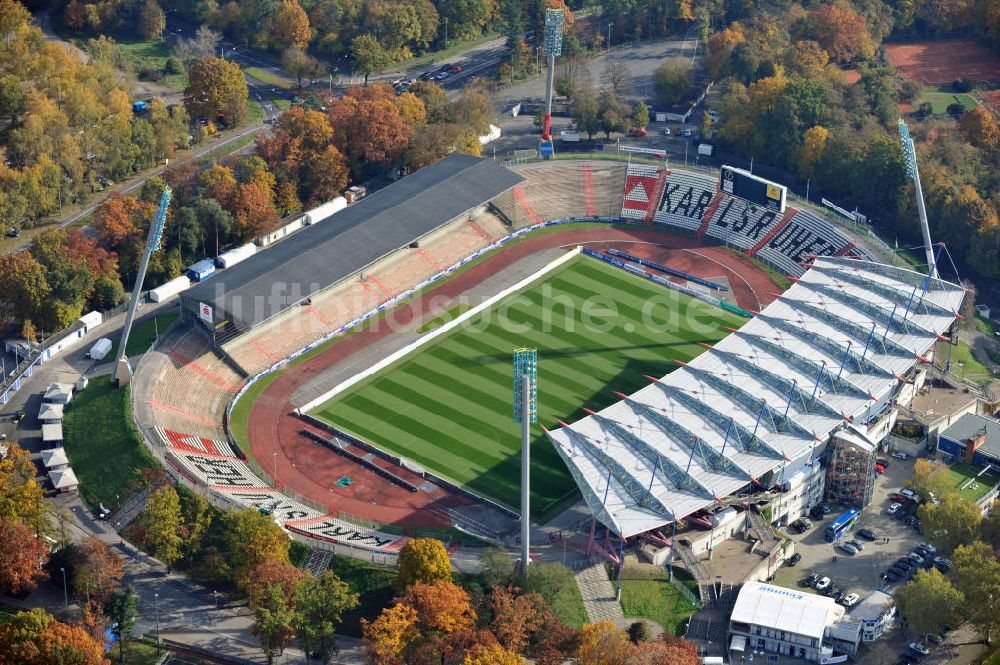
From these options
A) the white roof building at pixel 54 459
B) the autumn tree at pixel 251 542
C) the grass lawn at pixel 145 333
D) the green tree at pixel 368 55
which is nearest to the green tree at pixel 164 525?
the autumn tree at pixel 251 542

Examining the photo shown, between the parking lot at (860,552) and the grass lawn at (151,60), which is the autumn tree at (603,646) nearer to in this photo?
the parking lot at (860,552)

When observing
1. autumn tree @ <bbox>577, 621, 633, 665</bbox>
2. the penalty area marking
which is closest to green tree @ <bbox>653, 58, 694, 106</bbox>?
the penalty area marking

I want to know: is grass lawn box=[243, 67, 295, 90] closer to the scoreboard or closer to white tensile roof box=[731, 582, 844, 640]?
the scoreboard

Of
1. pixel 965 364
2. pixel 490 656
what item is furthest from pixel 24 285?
pixel 965 364

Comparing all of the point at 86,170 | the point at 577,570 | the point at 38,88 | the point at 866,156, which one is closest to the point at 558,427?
the point at 577,570

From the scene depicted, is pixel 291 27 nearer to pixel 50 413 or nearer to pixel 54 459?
pixel 50 413

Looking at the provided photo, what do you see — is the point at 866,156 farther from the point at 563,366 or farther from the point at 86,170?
the point at 86,170
